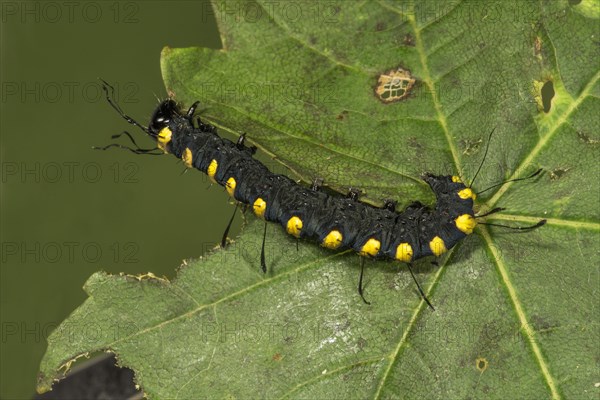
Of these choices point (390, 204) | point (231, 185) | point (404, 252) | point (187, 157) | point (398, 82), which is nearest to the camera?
point (398, 82)

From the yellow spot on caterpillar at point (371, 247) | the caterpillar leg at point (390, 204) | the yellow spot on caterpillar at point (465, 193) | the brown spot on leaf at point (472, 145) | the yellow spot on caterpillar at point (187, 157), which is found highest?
the yellow spot on caterpillar at point (187, 157)

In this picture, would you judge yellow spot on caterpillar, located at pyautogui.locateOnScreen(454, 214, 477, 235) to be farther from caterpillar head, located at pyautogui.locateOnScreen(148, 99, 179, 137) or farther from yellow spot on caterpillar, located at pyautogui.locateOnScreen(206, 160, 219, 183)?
caterpillar head, located at pyautogui.locateOnScreen(148, 99, 179, 137)

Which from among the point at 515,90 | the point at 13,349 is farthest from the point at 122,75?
the point at 515,90

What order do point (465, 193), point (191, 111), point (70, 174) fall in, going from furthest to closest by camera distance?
point (70, 174), point (191, 111), point (465, 193)

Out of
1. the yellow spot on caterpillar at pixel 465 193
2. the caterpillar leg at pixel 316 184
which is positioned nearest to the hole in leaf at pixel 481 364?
the yellow spot on caterpillar at pixel 465 193

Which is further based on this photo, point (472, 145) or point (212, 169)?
point (212, 169)

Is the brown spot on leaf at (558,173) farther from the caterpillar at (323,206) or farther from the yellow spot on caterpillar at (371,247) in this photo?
the yellow spot on caterpillar at (371,247)

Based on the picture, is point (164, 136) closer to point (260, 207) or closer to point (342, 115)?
point (260, 207)

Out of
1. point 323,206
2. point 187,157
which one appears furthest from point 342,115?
point 187,157
